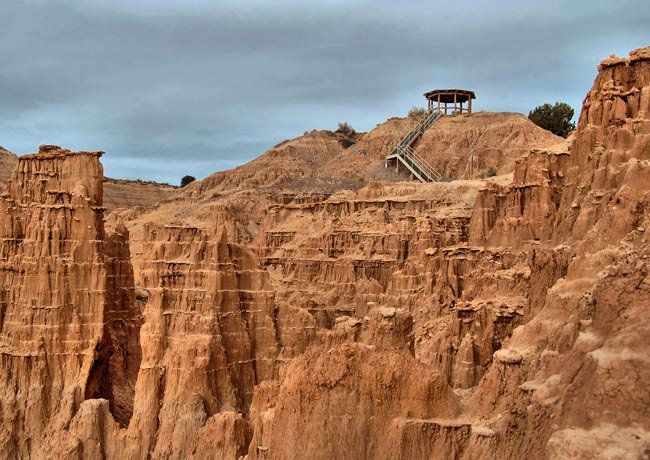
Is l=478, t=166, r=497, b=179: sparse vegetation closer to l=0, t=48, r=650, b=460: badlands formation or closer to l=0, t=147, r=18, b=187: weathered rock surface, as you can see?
l=0, t=48, r=650, b=460: badlands formation

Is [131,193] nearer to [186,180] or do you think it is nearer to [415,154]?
[186,180]

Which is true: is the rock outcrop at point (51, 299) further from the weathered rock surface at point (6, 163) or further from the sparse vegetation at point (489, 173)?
the weathered rock surface at point (6, 163)

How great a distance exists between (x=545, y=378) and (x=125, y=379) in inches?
1055

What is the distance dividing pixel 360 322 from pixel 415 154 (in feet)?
176

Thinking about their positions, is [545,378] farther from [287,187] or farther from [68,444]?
[287,187]

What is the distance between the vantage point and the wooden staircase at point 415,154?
77312 millimetres

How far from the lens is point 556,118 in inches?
3243

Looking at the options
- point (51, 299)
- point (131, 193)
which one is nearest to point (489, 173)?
point (51, 299)

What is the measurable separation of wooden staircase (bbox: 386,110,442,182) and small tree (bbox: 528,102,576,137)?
11.6 meters

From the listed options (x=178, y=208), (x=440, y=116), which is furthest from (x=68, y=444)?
(x=440, y=116)

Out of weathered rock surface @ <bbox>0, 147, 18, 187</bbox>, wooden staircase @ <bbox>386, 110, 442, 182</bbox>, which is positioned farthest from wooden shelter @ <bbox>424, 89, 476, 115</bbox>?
weathered rock surface @ <bbox>0, 147, 18, 187</bbox>

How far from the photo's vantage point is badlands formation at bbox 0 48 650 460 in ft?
45.0

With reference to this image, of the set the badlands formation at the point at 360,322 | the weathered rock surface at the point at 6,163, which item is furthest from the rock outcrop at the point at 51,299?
the weathered rock surface at the point at 6,163

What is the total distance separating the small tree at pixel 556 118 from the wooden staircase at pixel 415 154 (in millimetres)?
11561
